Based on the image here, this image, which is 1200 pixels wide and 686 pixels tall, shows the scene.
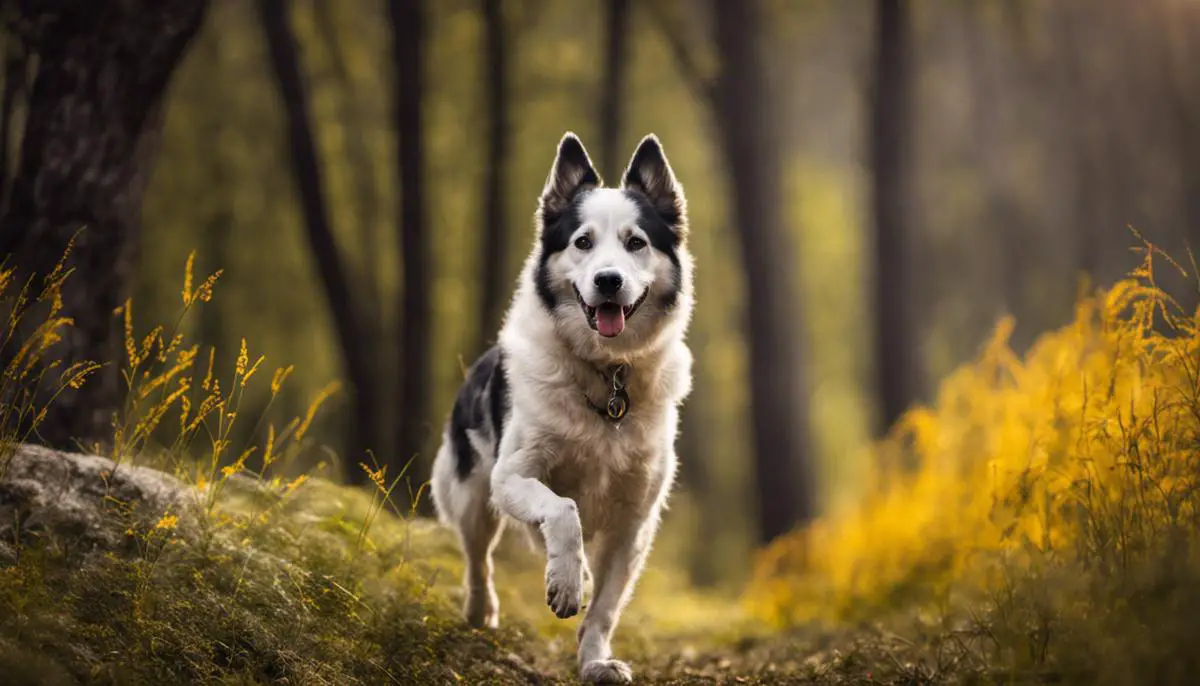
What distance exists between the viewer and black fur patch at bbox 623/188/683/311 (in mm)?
5418

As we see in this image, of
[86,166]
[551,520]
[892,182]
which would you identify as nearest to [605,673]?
[551,520]

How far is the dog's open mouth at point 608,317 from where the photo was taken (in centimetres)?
503

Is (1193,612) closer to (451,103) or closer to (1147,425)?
(1147,425)

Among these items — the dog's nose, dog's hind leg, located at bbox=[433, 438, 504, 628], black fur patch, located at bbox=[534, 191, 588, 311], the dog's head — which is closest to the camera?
the dog's nose

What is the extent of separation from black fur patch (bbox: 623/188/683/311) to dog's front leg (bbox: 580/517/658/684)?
1.18 m

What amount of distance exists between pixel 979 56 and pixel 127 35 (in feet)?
58.3

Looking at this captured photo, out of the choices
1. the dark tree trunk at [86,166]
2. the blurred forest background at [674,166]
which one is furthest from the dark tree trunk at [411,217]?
the dark tree trunk at [86,166]

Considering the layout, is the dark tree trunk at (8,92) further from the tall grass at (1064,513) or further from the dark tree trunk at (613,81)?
the dark tree trunk at (613,81)

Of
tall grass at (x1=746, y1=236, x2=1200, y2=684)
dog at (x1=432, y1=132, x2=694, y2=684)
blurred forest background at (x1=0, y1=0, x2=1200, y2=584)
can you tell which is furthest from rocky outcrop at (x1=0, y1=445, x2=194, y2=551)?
tall grass at (x1=746, y1=236, x2=1200, y2=684)

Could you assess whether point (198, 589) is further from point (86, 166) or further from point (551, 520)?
point (86, 166)

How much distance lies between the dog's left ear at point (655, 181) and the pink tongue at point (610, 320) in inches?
33.2

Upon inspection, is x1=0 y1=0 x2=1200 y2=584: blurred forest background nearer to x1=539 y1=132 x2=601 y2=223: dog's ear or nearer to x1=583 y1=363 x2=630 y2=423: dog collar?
x1=539 y1=132 x2=601 y2=223: dog's ear

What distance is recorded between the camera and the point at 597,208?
5.39 meters

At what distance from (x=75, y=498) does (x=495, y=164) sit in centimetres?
943
